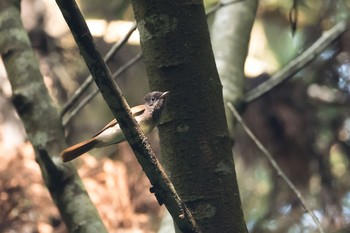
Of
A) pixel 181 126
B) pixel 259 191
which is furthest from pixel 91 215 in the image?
pixel 259 191

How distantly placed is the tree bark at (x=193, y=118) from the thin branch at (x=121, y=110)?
103 millimetres

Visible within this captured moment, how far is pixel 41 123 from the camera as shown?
1443 millimetres

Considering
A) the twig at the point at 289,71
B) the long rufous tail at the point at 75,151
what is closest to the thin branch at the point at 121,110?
the long rufous tail at the point at 75,151

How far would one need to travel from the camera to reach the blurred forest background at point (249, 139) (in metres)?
2.26

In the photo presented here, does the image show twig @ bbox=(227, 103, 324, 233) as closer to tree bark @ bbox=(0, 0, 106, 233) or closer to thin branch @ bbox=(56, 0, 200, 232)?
tree bark @ bbox=(0, 0, 106, 233)

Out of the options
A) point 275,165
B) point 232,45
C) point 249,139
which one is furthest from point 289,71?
point 249,139

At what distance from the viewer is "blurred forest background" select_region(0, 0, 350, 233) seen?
2258 mm

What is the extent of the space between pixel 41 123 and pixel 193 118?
20.3 inches

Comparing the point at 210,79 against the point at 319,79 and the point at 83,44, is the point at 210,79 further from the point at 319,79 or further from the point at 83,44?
the point at 319,79

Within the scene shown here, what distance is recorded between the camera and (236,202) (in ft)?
3.36

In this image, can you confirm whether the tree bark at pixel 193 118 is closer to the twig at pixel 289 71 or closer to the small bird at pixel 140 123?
the small bird at pixel 140 123

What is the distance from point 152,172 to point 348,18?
5.72 ft

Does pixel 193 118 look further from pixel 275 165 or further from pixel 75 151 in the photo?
pixel 275 165

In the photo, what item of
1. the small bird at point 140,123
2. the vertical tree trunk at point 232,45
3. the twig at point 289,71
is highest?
the vertical tree trunk at point 232,45
